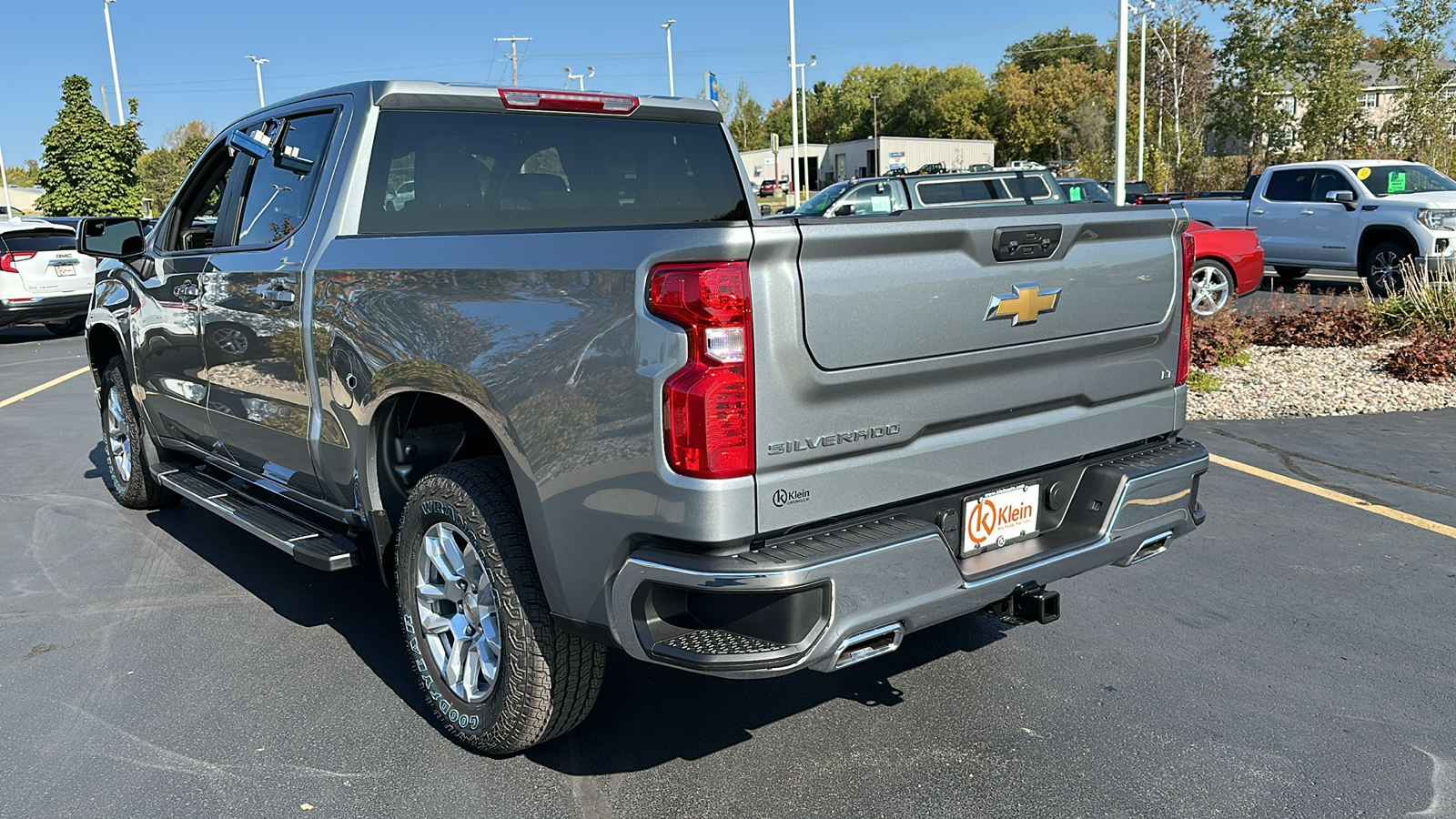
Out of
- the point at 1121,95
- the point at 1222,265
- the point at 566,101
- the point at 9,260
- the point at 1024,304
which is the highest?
the point at 1121,95

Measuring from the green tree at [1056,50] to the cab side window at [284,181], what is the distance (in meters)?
105

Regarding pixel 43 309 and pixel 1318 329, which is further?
pixel 43 309

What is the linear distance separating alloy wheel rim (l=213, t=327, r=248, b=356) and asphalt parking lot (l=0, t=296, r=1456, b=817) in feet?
3.70

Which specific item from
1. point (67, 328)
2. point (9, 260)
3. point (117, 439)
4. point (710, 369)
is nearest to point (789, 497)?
point (710, 369)

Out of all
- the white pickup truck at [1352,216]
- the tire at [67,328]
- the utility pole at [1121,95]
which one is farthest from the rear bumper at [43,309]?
Result: the utility pole at [1121,95]

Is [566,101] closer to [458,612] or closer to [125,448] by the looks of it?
[458,612]

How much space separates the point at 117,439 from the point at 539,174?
365 cm

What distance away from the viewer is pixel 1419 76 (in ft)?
88.9

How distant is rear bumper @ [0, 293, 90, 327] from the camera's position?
14961mm

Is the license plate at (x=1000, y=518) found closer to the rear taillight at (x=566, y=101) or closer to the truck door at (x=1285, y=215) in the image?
the rear taillight at (x=566, y=101)

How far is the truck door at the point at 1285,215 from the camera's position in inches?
627

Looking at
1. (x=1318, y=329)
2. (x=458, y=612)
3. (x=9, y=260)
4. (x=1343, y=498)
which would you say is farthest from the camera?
(x=9, y=260)

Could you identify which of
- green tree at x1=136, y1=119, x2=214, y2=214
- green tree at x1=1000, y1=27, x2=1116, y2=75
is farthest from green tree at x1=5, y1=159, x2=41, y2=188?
green tree at x1=1000, y1=27, x2=1116, y2=75

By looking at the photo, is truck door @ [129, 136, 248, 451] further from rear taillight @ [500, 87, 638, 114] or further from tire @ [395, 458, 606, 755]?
tire @ [395, 458, 606, 755]
